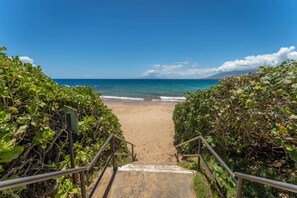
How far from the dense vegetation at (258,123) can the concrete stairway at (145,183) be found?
698mm

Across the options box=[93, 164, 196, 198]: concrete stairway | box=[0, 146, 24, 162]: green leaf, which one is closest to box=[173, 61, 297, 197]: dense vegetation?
box=[93, 164, 196, 198]: concrete stairway

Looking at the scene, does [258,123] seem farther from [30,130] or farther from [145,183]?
[30,130]

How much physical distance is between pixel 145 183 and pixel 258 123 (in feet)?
7.10

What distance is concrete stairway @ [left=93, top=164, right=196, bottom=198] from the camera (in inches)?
116

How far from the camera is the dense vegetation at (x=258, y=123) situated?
6.84ft

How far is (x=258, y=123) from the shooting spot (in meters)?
2.58

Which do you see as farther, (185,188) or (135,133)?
(135,133)

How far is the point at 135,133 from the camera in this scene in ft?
33.1

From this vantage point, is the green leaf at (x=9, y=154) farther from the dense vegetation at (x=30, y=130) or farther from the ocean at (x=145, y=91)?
the ocean at (x=145, y=91)

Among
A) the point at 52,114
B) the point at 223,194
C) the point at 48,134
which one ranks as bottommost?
the point at 223,194

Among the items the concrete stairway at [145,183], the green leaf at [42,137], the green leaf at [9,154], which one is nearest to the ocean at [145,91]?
the concrete stairway at [145,183]

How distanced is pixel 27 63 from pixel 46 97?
103 centimetres

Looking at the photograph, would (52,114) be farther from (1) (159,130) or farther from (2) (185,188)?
(1) (159,130)

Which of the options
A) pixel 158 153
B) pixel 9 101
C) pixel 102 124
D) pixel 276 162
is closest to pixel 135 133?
pixel 158 153
